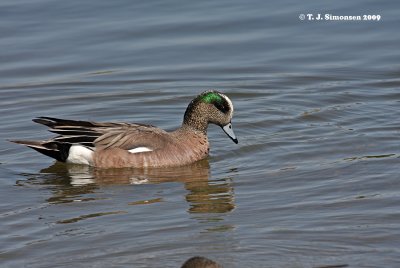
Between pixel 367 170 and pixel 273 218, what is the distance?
5.75 ft

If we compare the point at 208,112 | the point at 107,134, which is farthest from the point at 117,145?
the point at 208,112

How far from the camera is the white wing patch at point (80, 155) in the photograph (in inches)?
427

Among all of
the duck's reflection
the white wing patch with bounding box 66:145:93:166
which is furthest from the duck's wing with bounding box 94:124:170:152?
the duck's reflection

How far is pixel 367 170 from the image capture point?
9867 mm

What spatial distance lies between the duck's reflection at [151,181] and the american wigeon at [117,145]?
0.09 m

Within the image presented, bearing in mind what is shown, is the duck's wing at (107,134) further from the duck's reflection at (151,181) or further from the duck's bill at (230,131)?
the duck's bill at (230,131)

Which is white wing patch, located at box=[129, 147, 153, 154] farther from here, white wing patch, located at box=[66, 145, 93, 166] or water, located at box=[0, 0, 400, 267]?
white wing patch, located at box=[66, 145, 93, 166]

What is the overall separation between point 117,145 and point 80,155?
1.29 ft

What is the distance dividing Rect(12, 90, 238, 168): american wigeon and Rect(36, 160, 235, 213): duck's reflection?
9 cm

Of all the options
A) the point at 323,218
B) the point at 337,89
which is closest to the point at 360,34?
the point at 337,89

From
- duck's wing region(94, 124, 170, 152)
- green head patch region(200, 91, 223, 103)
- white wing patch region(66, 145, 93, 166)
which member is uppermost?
green head patch region(200, 91, 223, 103)

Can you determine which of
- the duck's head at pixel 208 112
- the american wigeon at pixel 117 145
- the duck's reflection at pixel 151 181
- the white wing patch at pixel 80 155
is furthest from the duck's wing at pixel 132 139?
the duck's head at pixel 208 112

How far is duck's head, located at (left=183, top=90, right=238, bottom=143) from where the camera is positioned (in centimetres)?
1117

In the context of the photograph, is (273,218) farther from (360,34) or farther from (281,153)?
(360,34)
